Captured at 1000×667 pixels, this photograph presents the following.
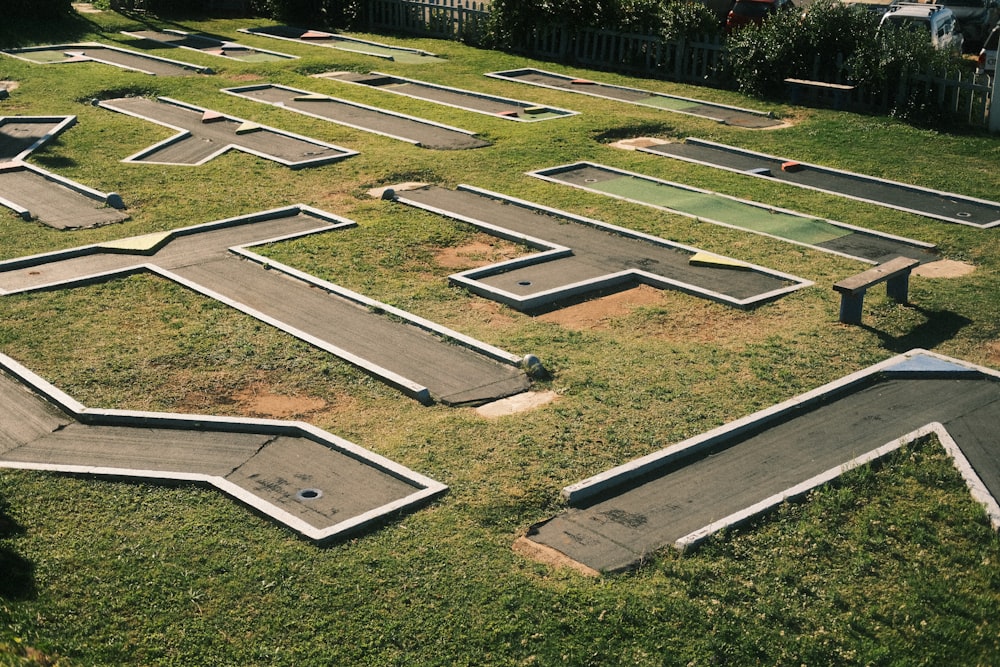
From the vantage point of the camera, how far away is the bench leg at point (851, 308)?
1142cm

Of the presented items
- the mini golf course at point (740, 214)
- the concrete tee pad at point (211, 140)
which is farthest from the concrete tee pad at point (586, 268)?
the concrete tee pad at point (211, 140)

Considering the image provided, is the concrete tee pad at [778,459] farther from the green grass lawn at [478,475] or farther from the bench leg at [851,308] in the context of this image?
the bench leg at [851,308]

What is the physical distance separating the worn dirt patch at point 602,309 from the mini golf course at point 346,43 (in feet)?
51.5

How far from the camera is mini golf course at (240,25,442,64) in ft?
89.4

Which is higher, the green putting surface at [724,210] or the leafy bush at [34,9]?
the leafy bush at [34,9]

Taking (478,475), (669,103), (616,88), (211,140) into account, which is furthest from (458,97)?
(478,475)

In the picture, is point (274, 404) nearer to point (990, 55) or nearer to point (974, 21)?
point (990, 55)

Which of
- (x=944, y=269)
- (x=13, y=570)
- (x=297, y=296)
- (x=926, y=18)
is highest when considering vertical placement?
(x=926, y=18)

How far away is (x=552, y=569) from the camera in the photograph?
23.8 ft

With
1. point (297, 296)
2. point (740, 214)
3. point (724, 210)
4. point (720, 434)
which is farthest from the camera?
point (724, 210)

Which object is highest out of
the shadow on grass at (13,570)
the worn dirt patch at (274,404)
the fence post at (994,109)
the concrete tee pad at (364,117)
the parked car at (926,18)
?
the parked car at (926,18)

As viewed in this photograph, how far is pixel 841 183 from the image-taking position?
1692 centimetres

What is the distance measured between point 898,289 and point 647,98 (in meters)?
11.8

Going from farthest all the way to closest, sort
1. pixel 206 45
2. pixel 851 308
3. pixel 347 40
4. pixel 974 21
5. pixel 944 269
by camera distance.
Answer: pixel 974 21
pixel 347 40
pixel 206 45
pixel 944 269
pixel 851 308
